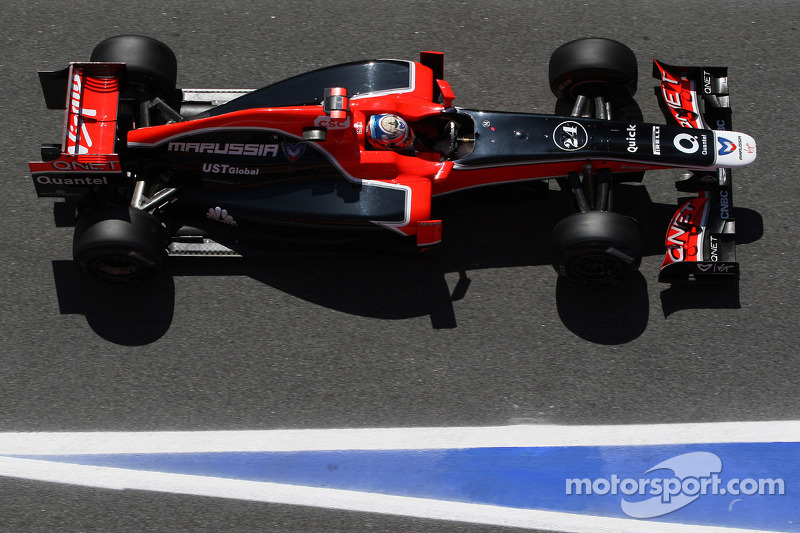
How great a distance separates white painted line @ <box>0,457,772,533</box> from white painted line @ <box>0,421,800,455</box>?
167 millimetres

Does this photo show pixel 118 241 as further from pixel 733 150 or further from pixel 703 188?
pixel 733 150

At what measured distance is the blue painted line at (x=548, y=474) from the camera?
22.6 ft

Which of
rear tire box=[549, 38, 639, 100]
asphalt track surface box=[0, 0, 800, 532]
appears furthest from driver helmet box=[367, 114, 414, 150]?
rear tire box=[549, 38, 639, 100]

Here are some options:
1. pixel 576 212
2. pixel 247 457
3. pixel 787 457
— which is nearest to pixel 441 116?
pixel 576 212

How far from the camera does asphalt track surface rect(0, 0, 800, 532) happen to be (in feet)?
23.1

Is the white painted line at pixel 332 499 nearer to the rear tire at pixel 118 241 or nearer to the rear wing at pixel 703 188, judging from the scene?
the rear tire at pixel 118 241

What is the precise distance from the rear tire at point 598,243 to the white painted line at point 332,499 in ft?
6.19

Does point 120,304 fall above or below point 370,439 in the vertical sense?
above

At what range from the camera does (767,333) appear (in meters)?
7.36

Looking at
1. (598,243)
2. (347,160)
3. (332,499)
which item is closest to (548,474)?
(332,499)

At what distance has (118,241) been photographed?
668 centimetres

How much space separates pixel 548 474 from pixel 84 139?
4.29 metres

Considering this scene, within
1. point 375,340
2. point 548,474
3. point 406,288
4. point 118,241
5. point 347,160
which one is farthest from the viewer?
point 406,288

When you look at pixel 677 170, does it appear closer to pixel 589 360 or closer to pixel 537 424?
pixel 589 360
